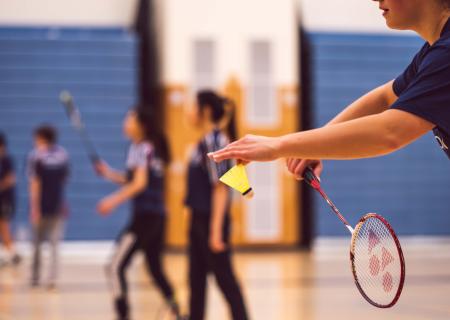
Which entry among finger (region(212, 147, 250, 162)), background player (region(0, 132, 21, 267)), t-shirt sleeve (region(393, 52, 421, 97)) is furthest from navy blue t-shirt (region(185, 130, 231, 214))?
background player (region(0, 132, 21, 267))

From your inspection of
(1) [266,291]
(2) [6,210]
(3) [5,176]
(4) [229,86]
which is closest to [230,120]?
(1) [266,291]

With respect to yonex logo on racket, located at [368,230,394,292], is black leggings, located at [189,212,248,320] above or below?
below

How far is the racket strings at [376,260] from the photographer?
2391 millimetres

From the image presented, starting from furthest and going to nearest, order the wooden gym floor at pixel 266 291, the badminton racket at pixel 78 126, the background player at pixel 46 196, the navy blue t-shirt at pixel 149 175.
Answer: the badminton racket at pixel 78 126
the background player at pixel 46 196
the wooden gym floor at pixel 266 291
the navy blue t-shirt at pixel 149 175

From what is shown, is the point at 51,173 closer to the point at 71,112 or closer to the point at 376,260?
the point at 71,112

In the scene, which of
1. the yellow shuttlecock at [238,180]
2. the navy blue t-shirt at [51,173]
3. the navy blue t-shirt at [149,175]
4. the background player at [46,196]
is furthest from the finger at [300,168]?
the navy blue t-shirt at [51,173]

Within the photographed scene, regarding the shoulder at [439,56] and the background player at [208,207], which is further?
the background player at [208,207]

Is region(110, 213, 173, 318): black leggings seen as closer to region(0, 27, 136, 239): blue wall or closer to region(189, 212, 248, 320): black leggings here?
region(189, 212, 248, 320): black leggings

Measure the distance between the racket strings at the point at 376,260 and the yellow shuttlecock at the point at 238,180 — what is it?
0.37 meters

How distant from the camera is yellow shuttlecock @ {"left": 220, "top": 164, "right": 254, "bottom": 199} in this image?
7.99ft

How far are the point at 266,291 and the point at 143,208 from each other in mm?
2761

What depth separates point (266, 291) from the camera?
8977mm

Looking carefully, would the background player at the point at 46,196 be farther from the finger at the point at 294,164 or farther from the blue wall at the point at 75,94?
the finger at the point at 294,164

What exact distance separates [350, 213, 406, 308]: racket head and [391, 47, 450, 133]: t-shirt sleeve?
0.41 m
